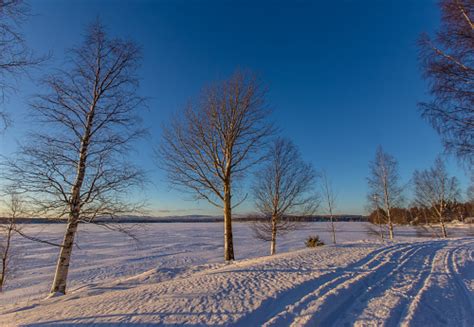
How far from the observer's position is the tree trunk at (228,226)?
9062 mm

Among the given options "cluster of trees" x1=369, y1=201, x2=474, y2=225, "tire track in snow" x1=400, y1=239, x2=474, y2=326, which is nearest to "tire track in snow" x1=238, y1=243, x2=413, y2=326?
"tire track in snow" x1=400, y1=239, x2=474, y2=326

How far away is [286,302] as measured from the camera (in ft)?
12.2

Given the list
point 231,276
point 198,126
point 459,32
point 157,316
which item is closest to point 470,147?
point 459,32

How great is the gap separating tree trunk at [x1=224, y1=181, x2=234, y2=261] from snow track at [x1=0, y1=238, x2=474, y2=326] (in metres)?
3.43

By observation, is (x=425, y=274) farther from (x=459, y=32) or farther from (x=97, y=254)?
(x=97, y=254)

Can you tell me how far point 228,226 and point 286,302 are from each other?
224 inches

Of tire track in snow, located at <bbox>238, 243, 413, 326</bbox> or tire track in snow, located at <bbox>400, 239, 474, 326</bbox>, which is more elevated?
tire track in snow, located at <bbox>238, 243, 413, 326</bbox>

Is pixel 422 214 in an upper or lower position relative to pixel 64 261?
lower

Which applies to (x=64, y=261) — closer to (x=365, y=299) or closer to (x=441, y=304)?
(x=365, y=299)

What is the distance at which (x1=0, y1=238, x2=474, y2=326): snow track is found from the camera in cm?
318

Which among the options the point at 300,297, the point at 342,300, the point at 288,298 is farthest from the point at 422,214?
the point at 288,298

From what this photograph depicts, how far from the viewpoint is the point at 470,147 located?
520 cm

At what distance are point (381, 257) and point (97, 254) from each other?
26.3 meters

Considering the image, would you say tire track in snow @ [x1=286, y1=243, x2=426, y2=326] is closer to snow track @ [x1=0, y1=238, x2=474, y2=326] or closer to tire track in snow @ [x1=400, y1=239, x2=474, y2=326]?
snow track @ [x1=0, y1=238, x2=474, y2=326]
